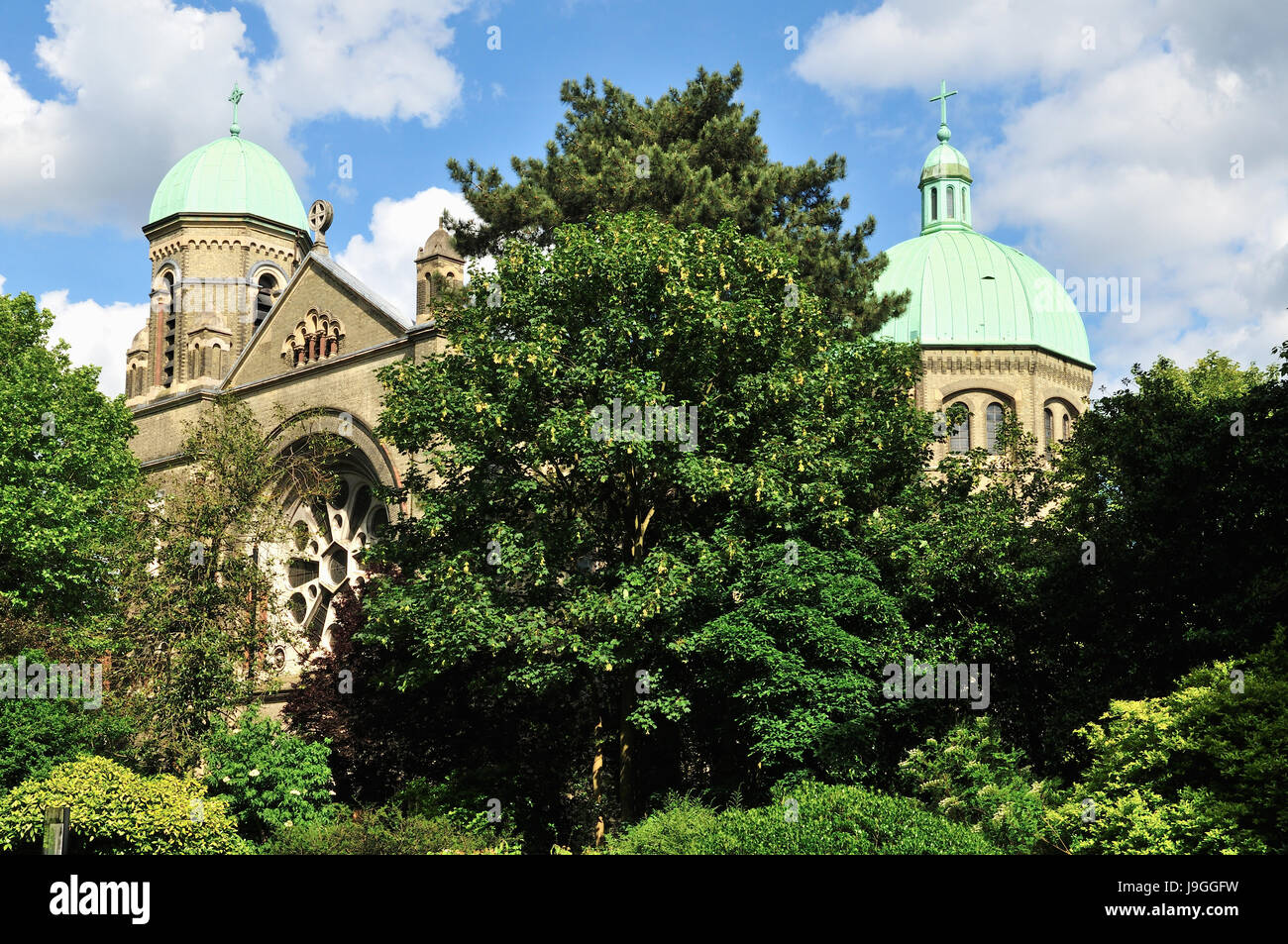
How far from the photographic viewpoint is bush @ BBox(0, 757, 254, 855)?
758 inches

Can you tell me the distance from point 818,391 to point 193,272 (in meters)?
27.8

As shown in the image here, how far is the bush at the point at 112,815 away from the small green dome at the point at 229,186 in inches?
1048

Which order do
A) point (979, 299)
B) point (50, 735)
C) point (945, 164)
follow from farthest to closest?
1. point (945, 164)
2. point (979, 299)
3. point (50, 735)

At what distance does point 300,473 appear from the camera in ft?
112

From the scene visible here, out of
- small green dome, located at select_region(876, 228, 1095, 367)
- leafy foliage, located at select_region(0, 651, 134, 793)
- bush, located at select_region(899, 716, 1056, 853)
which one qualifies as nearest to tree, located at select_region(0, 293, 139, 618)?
leafy foliage, located at select_region(0, 651, 134, 793)

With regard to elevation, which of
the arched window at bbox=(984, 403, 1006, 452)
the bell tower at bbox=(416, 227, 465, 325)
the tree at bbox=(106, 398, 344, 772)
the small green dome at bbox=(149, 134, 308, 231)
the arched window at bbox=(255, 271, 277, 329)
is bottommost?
the tree at bbox=(106, 398, 344, 772)

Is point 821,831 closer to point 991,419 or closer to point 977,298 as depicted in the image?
point 991,419

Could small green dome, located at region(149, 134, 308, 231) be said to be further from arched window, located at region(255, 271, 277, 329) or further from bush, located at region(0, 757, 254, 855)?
bush, located at region(0, 757, 254, 855)

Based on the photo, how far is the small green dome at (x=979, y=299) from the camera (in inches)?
1875

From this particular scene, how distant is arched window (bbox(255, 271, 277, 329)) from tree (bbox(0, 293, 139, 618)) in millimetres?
11115

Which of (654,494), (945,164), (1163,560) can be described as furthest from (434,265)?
(945,164)

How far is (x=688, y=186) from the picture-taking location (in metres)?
26.4

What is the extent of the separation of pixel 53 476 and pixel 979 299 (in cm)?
3257
